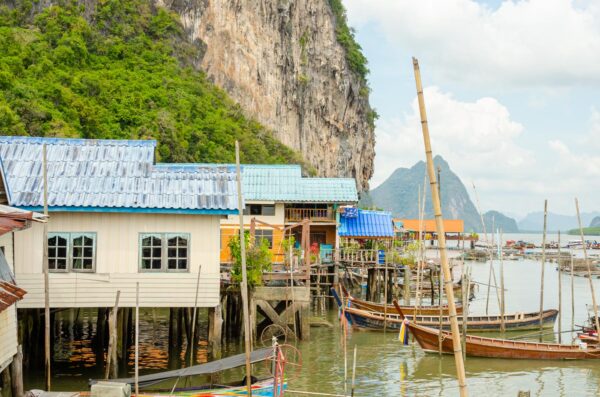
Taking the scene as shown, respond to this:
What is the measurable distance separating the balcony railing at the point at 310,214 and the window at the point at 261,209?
0.79 metres

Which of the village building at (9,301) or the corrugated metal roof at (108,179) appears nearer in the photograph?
the village building at (9,301)

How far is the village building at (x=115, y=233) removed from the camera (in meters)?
18.7

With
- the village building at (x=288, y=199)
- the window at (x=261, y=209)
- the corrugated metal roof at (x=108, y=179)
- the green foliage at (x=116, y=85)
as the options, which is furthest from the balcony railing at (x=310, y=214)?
the corrugated metal roof at (x=108, y=179)

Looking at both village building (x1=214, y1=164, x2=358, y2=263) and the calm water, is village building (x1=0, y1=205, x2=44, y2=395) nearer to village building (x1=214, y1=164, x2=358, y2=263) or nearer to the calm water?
the calm water

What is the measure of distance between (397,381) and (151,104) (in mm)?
35551

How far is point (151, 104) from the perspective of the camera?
172ft

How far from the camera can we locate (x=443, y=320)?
2922cm

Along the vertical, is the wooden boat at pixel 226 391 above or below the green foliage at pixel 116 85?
below

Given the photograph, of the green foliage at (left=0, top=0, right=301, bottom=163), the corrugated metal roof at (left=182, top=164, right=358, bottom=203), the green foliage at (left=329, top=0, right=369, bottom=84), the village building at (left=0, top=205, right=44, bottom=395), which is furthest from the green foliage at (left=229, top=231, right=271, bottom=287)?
the green foliage at (left=329, top=0, right=369, bottom=84)

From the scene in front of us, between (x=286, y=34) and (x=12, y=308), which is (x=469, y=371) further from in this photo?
(x=286, y=34)

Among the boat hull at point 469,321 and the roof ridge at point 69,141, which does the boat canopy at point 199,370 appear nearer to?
the roof ridge at point 69,141

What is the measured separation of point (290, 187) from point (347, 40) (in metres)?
60.2

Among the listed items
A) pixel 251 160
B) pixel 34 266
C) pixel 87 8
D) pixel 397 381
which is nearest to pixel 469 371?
pixel 397 381

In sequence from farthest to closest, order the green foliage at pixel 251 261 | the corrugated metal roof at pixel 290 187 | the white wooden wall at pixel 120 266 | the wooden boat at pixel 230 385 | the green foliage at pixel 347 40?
1. the green foliage at pixel 347 40
2. the corrugated metal roof at pixel 290 187
3. the green foliage at pixel 251 261
4. the white wooden wall at pixel 120 266
5. the wooden boat at pixel 230 385
